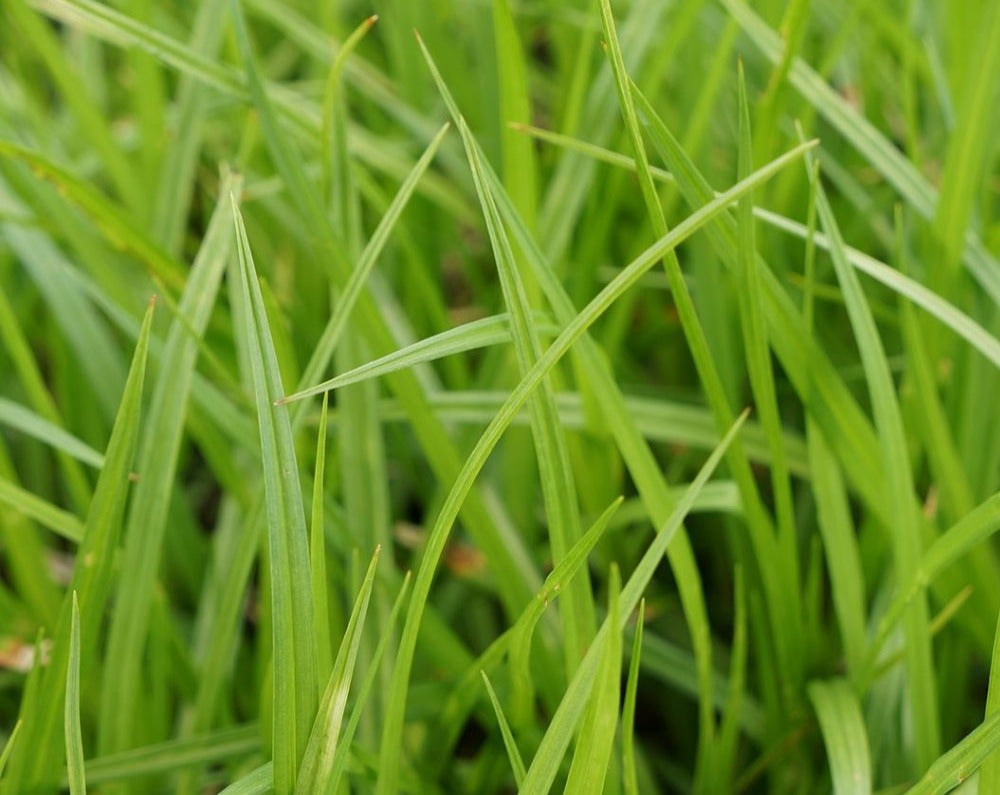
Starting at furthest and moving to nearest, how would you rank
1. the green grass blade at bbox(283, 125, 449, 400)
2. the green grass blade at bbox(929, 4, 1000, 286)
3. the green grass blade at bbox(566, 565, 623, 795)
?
the green grass blade at bbox(929, 4, 1000, 286), the green grass blade at bbox(283, 125, 449, 400), the green grass blade at bbox(566, 565, 623, 795)

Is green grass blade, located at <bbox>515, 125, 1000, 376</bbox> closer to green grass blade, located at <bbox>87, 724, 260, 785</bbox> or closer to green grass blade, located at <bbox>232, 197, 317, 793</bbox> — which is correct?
green grass blade, located at <bbox>232, 197, 317, 793</bbox>

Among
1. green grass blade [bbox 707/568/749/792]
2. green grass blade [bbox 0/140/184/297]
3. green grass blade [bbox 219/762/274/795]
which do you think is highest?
green grass blade [bbox 0/140/184/297]

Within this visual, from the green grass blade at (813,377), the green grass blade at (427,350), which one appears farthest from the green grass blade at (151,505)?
the green grass blade at (813,377)

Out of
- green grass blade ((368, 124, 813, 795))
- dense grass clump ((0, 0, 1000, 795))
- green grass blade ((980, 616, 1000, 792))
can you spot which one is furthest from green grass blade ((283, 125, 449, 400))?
green grass blade ((980, 616, 1000, 792))

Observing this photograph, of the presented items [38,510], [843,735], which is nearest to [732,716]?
[843,735]

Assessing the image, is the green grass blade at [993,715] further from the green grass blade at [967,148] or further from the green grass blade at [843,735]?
the green grass blade at [967,148]


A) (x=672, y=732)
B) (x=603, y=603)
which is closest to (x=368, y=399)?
(x=603, y=603)

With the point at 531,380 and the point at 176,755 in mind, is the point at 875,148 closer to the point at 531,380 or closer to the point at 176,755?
the point at 531,380

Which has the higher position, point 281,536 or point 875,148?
point 875,148
